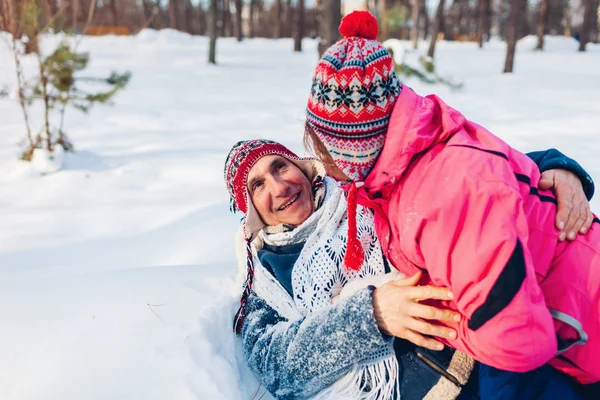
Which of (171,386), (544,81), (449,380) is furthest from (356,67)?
(544,81)

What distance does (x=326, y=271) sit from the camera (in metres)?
1.82

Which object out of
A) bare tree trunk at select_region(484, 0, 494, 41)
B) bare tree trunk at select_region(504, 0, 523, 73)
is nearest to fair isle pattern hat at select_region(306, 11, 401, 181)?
bare tree trunk at select_region(504, 0, 523, 73)

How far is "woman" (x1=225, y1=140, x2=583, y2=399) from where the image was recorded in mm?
1487

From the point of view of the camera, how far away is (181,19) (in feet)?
114

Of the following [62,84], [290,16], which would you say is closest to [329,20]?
[62,84]

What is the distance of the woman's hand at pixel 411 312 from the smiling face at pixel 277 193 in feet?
1.94

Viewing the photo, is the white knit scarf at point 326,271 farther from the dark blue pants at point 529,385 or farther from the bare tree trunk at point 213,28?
the bare tree trunk at point 213,28

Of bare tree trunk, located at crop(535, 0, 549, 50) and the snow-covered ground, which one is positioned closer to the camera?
the snow-covered ground

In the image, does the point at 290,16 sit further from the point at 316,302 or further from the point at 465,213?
the point at 465,213

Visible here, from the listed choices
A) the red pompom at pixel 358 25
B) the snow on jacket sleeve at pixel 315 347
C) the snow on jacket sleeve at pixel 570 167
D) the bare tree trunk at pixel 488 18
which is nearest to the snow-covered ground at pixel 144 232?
the snow on jacket sleeve at pixel 315 347

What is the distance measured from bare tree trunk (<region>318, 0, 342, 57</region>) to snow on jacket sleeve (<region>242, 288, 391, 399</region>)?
5.32 metres

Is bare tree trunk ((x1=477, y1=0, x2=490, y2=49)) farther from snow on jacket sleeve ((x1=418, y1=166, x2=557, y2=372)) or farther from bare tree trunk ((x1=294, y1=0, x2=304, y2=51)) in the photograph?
snow on jacket sleeve ((x1=418, y1=166, x2=557, y2=372))

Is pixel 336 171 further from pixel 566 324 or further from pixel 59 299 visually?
pixel 59 299

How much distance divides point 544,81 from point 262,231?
1025 cm
